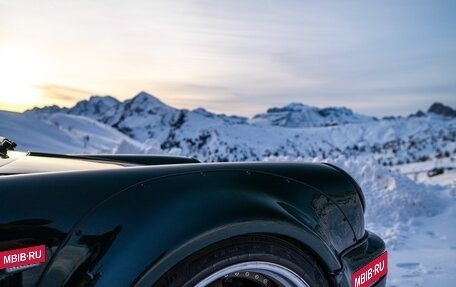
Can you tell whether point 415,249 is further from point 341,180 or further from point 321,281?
point 321,281

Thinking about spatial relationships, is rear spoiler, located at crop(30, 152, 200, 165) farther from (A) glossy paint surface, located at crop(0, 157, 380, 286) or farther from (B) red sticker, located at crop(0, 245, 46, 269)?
(B) red sticker, located at crop(0, 245, 46, 269)

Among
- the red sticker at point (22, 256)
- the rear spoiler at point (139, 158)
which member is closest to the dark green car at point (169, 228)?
the red sticker at point (22, 256)

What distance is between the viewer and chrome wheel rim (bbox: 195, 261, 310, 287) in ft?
5.26

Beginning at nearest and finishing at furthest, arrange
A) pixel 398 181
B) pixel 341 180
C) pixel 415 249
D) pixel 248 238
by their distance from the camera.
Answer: pixel 248 238 < pixel 341 180 < pixel 415 249 < pixel 398 181

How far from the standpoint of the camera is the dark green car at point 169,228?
1.44 meters

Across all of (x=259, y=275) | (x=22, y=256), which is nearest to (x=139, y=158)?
(x=259, y=275)

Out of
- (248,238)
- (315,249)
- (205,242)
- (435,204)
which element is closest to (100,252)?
(205,242)

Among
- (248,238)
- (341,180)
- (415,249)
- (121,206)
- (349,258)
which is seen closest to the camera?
(121,206)

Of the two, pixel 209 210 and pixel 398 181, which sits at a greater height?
pixel 398 181

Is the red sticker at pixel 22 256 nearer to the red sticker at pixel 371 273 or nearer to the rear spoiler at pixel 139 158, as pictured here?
the red sticker at pixel 371 273

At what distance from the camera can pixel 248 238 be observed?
5.50 feet

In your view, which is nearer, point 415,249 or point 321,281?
point 321,281

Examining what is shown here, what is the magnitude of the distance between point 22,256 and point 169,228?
47 centimetres

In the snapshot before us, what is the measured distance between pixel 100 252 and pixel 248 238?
1.77 feet
